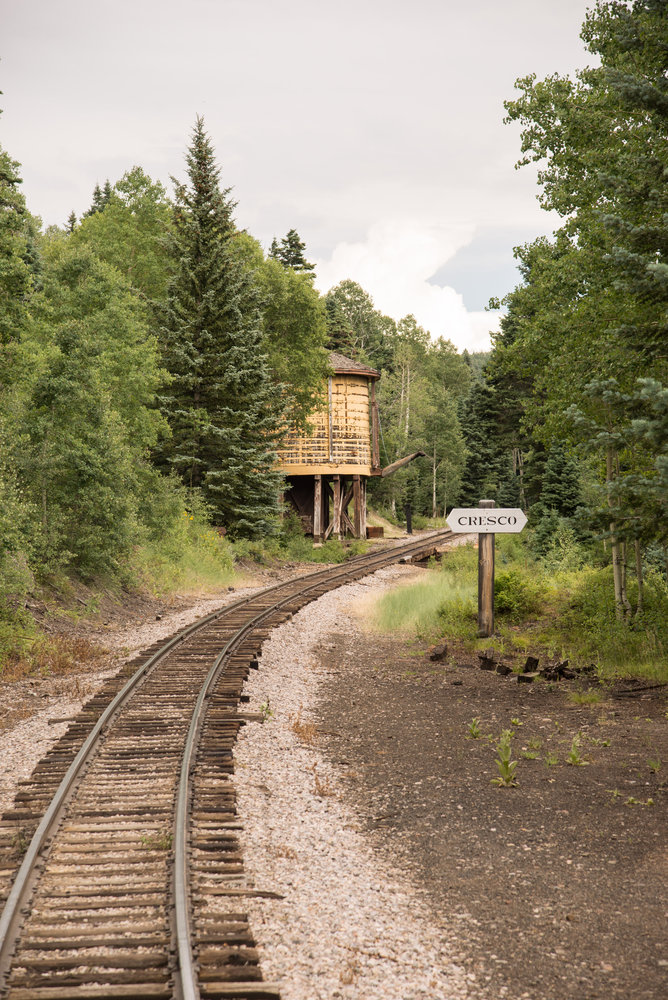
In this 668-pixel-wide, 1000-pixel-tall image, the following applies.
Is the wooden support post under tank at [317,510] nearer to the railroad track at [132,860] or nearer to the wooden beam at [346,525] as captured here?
the wooden beam at [346,525]

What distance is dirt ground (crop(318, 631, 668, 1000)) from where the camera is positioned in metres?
4.97

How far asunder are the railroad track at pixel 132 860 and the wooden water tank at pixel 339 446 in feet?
90.9

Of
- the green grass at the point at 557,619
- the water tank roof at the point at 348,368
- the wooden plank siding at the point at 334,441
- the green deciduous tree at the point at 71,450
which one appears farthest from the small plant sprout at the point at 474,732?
the water tank roof at the point at 348,368

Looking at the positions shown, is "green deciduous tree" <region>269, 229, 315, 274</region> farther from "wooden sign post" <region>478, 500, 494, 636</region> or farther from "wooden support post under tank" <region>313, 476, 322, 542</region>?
"wooden sign post" <region>478, 500, 494, 636</region>

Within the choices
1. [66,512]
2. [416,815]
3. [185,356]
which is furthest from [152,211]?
[416,815]

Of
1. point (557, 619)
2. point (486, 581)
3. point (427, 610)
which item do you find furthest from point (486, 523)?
point (427, 610)

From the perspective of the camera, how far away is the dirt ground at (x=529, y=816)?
497cm

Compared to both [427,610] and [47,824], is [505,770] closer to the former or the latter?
[47,824]

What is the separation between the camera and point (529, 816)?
7.15 m

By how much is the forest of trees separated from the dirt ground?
2.62 metres

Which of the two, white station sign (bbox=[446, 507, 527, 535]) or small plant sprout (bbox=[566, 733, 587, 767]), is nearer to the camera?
small plant sprout (bbox=[566, 733, 587, 767])

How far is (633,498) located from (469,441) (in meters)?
45.9

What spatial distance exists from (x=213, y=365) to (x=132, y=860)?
22821 millimetres

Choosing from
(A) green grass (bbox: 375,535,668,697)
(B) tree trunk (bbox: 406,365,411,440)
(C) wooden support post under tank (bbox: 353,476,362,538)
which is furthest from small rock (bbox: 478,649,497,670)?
(B) tree trunk (bbox: 406,365,411,440)
